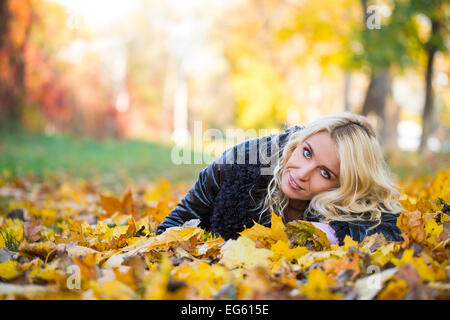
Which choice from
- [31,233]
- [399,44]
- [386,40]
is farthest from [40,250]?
[399,44]

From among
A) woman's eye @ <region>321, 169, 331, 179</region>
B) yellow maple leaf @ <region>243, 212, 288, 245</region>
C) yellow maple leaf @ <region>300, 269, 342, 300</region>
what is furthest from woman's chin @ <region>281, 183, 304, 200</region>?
yellow maple leaf @ <region>300, 269, 342, 300</region>

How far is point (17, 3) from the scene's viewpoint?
11.3m

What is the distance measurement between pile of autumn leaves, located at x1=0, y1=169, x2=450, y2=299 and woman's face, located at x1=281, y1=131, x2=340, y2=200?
1.15ft

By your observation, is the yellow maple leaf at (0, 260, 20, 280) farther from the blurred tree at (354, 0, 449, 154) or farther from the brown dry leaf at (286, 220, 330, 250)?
the blurred tree at (354, 0, 449, 154)

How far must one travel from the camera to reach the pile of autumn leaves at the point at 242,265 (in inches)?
49.4

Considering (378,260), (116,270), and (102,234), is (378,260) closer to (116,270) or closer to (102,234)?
(116,270)

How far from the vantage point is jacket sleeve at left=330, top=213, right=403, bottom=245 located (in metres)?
1.92

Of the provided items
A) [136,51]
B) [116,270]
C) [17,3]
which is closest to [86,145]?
[17,3]

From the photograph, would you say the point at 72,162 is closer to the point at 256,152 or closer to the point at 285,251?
the point at 256,152

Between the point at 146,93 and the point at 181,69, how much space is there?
3.40m

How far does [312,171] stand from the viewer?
2.14 m

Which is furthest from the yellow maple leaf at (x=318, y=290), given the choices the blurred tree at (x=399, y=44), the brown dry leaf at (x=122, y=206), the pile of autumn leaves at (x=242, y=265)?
the blurred tree at (x=399, y=44)

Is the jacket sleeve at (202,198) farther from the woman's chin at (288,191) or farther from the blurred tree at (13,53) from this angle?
the blurred tree at (13,53)

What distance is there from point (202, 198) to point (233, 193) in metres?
0.25
